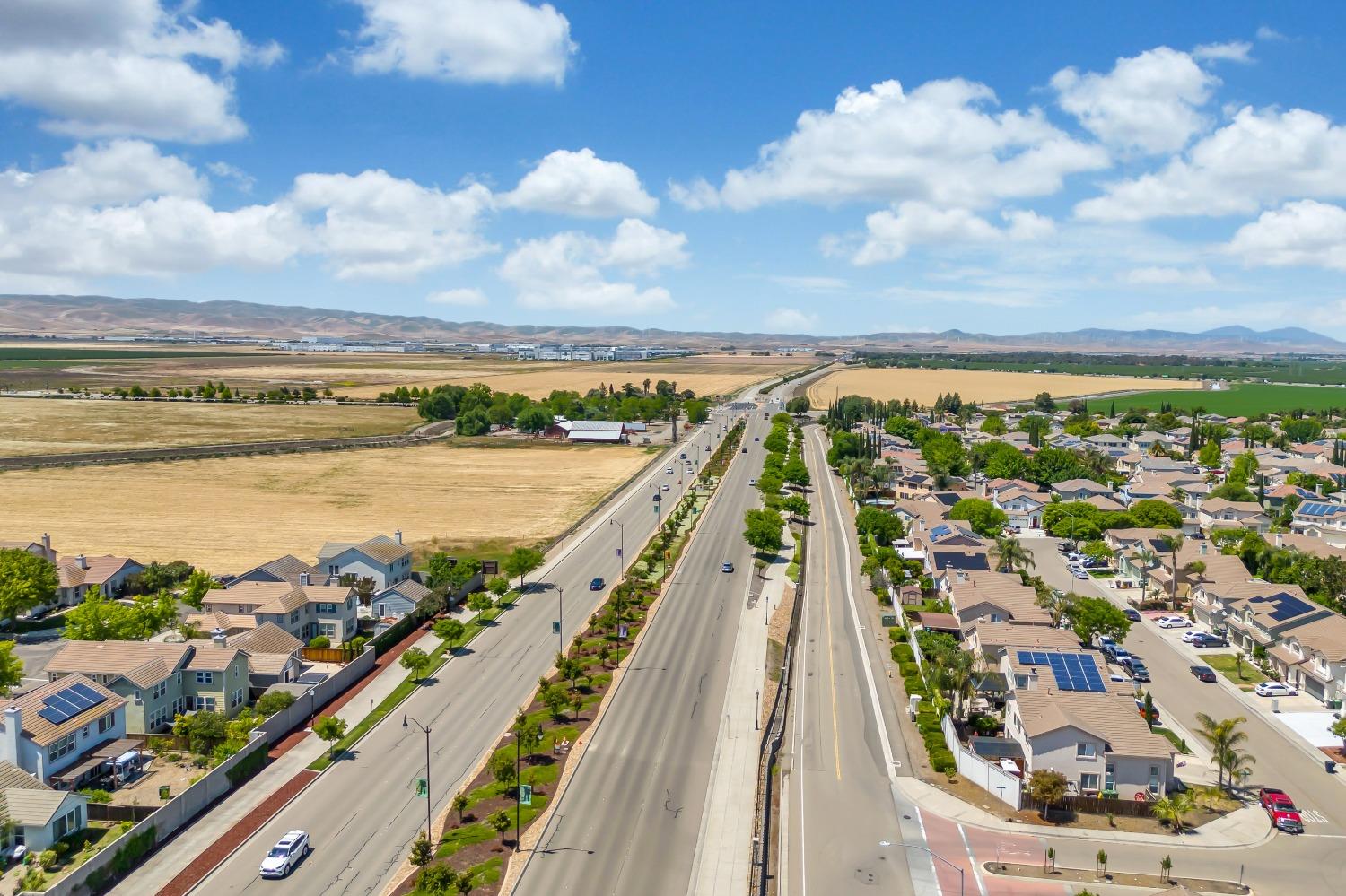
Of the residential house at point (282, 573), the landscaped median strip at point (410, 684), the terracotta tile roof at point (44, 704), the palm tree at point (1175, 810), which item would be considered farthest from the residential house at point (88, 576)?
the palm tree at point (1175, 810)

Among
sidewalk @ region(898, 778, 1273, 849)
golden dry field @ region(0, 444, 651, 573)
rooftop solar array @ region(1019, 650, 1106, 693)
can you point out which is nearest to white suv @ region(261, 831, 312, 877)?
sidewalk @ region(898, 778, 1273, 849)

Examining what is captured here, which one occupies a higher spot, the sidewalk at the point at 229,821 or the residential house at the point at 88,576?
the residential house at the point at 88,576

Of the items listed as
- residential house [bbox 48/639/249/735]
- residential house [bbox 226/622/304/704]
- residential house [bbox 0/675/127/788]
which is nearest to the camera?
residential house [bbox 0/675/127/788]

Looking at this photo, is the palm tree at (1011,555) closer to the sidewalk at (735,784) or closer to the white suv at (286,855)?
the sidewalk at (735,784)

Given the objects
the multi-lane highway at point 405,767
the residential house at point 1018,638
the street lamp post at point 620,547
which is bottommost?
the multi-lane highway at point 405,767

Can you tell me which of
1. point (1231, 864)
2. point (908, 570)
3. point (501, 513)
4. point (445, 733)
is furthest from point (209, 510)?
point (1231, 864)

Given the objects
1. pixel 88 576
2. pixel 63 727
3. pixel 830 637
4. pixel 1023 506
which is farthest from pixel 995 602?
pixel 88 576

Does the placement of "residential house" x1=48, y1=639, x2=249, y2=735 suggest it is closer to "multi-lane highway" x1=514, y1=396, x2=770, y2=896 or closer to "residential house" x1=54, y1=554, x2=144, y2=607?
"multi-lane highway" x1=514, y1=396, x2=770, y2=896

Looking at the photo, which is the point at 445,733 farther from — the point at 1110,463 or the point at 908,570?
the point at 1110,463
